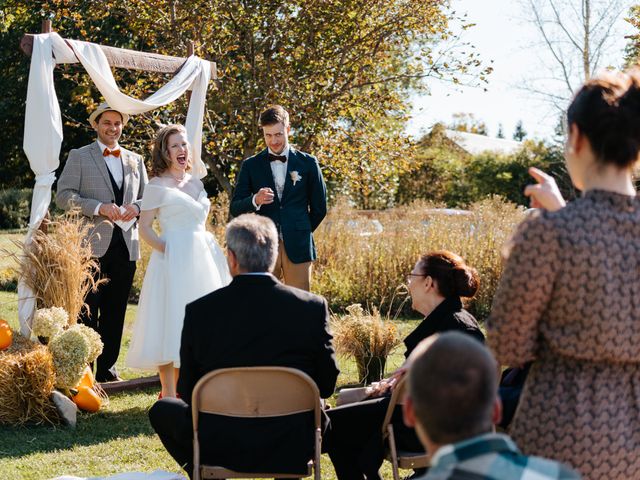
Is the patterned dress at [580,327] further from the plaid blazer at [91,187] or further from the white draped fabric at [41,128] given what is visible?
the plaid blazer at [91,187]

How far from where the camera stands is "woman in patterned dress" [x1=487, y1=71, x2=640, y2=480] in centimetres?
225

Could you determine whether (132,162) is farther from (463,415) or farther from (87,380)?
(463,415)

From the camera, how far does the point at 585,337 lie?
7.46ft

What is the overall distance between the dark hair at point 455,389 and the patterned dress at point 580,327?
1.57 feet

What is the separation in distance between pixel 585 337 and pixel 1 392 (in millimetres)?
4139

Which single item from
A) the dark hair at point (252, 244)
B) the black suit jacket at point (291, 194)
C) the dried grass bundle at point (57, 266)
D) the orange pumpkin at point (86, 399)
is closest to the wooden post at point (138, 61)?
the black suit jacket at point (291, 194)

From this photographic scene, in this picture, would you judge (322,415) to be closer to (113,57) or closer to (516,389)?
(516,389)

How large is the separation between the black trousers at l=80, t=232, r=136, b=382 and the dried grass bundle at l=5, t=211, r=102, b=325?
0.54 meters

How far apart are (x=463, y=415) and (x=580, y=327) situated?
0.63 metres

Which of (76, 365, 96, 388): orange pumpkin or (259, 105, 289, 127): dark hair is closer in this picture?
(76, 365, 96, 388): orange pumpkin

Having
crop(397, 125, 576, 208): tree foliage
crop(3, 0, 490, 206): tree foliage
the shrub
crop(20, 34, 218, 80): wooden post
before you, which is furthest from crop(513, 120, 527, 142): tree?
crop(20, 34, 218, 80): wooden post

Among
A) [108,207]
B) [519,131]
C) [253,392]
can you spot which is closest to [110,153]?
[108,207]

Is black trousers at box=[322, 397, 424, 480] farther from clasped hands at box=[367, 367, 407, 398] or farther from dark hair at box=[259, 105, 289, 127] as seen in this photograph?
dark hair at box=[259, 105, 289, 127]

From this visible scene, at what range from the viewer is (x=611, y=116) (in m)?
2.28
